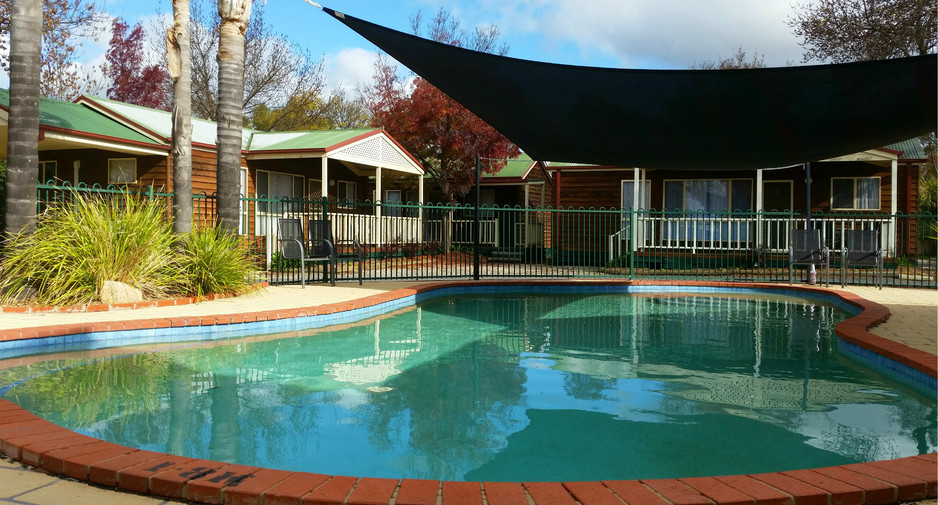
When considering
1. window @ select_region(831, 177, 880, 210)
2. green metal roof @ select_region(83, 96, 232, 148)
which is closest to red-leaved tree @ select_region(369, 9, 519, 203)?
green metal roof @ select_region(83, 96, 232, 148)

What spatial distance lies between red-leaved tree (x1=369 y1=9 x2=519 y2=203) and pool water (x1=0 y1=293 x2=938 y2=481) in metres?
13.4

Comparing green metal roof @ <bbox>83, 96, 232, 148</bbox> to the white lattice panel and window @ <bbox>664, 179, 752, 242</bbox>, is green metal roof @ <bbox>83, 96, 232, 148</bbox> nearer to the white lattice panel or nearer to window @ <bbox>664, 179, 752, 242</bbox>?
the white lattice panel

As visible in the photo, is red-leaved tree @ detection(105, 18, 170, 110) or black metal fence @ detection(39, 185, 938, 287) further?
red-leaved tree @ detection(105, 18, 170, 110)

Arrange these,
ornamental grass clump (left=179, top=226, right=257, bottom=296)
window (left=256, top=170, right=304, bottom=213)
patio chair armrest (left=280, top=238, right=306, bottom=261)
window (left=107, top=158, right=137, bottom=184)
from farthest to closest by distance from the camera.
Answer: window (left=256, top=170, right=304, bottom=213)
window (left=107, top=158, right=137, bottom=184)
patio chair armrest (left=280, top=238, right=306, bottom=261)
ornamental grass clump (left=179, top=226, right=257, bottom=296)

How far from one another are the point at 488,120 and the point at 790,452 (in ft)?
13.4

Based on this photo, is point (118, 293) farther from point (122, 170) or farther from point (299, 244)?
point (122, 170)

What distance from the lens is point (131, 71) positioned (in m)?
30.0

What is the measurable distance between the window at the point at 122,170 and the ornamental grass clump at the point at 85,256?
27.1 ft

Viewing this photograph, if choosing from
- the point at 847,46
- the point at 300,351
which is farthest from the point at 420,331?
the point at 847,46

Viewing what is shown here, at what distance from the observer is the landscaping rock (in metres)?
6.55

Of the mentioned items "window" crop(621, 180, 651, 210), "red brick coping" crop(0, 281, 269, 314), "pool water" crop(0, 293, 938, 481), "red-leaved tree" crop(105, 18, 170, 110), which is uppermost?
"red-leaved tree" crop(105, 18, 170, 110)

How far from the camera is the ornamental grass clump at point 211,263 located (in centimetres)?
751

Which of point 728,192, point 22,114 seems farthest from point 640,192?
point 22,114

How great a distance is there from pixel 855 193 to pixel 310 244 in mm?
13832
